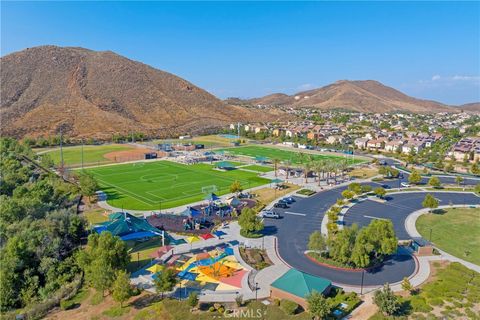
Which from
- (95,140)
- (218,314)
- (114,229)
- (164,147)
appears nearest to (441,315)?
(218,314)

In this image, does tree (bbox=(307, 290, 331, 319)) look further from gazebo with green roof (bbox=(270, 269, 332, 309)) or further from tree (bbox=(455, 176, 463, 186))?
tree (bbox=(455, 176, 463, 186))

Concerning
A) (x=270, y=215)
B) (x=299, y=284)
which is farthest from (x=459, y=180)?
(x=299, y=284)

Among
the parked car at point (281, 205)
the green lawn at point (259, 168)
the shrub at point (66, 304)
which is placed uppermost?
the green lawn at point (259, 168)

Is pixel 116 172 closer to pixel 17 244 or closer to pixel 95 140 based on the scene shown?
pixel 17 244

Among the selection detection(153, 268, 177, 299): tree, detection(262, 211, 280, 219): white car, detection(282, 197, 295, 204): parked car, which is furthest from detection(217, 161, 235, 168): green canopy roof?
detection(153, 268, 177, 299): tree

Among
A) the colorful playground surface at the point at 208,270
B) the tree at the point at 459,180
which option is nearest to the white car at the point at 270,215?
the colorful playground surface at the point at 208,270
